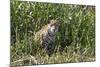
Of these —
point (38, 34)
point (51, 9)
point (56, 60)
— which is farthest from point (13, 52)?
point (51, 9)

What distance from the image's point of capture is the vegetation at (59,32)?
213 cm

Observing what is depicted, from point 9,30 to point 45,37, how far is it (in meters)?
0.41

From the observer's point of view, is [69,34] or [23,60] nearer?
[23,60]

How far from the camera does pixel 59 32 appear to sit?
2281mm

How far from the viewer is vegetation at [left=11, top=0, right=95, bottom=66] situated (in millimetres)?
2127

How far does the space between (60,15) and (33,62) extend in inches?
24.4

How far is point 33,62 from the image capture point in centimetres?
218

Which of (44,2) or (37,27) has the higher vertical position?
(44,2)

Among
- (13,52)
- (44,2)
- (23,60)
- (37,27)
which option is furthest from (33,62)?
(44,2)

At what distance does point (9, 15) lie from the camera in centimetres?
210

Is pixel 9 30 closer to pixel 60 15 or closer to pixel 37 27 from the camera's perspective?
pixel 37 27
